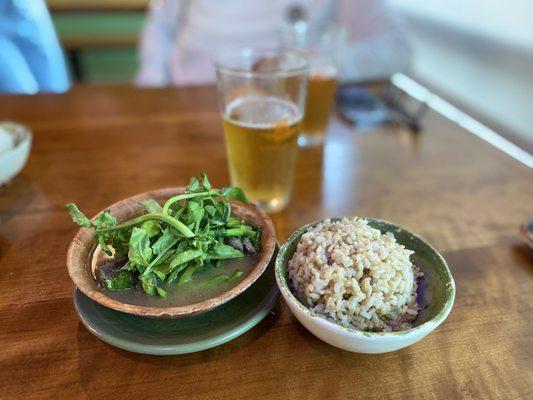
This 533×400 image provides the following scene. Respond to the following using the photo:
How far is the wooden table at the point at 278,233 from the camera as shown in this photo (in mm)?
553

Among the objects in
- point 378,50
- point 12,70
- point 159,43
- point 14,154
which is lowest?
point 12,70

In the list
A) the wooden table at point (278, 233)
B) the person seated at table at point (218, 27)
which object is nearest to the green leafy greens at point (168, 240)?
the wooden table at point (278, 233)

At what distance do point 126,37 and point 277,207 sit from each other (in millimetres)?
3139

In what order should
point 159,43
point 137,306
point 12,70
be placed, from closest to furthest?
point 137,306, point 159,43, point 12,70

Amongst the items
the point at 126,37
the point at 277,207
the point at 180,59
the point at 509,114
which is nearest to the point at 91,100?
the point at 180,59

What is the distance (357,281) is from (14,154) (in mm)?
771

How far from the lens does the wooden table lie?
553 millimetres

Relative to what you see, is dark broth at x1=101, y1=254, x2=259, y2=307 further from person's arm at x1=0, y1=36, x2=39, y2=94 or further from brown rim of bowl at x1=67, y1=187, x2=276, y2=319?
person's arm at x1=0, y1=36, x2=39, y2=94

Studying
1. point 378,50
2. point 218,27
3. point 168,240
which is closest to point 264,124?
point 168,240

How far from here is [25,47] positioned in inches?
91.8

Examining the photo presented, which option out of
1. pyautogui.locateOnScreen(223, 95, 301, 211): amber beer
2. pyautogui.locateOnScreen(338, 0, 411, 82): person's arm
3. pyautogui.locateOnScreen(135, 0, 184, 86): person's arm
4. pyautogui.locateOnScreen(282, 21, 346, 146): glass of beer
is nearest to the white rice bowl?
pyautogui.locateOnScreen(223, 95, 301, 211): amber beer

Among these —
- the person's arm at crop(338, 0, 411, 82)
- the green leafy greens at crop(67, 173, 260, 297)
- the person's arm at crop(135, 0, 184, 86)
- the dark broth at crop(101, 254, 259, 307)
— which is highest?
the green leafy greens at crop(67, 173, 260, 297)

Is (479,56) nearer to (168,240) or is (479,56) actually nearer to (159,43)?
(159,43)

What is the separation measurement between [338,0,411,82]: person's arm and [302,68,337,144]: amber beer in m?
0.53
